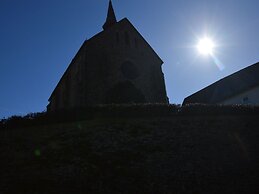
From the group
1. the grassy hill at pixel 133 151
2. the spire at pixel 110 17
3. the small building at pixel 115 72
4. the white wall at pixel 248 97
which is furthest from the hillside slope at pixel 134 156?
the spire at pixel 110 17

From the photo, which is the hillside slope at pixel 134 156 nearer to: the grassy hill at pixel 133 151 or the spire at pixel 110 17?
the grassy hill at pixel 133 151

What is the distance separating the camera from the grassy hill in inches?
459

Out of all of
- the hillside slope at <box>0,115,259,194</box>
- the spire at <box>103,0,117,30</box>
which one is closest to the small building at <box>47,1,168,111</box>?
the spire at <box>103,0,117,30</box>

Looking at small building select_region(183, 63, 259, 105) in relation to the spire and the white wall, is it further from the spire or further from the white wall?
the spire

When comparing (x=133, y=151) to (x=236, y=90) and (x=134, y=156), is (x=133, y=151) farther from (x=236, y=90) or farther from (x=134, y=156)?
(x=236, y=90)

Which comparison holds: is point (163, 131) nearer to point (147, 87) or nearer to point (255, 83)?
point (147, 87)

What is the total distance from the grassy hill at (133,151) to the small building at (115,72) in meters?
9.27

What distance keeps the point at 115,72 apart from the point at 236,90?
13838mm

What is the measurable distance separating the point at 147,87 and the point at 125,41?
5501 millimetres

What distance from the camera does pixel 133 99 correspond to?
91.5 ft

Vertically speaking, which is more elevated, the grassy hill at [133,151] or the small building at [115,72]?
the small building at [115,72]

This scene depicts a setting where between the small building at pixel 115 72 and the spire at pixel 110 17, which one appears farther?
the spire at pixel 110 17

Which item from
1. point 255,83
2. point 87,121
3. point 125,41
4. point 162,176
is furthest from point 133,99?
point 162,176

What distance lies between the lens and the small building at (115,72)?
91.5ft
